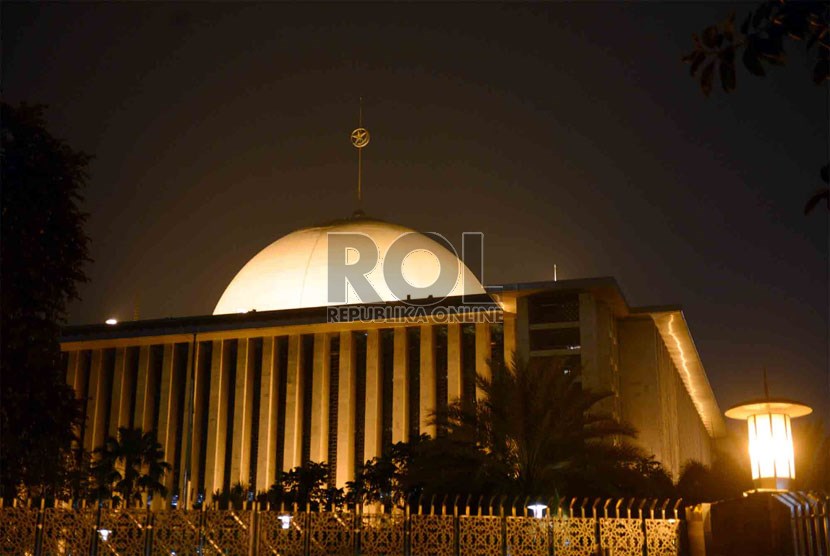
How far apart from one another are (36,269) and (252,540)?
19.6 feet

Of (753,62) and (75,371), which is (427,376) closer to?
(75,371)

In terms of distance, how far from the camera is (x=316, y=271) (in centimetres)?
4562

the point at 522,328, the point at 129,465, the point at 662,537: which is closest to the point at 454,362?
the point at 522,328

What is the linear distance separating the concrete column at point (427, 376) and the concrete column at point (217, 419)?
8607 mm

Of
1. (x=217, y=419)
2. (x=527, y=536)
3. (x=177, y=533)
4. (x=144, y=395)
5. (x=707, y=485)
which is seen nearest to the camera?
(x=527, y=536)

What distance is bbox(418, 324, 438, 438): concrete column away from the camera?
3700 cm

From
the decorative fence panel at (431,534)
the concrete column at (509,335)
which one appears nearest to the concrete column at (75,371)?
the concrete column at (509,335)

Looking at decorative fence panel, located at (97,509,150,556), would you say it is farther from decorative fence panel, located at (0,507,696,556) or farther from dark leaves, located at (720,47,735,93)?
dark leaves, located at (720,47,735,93)

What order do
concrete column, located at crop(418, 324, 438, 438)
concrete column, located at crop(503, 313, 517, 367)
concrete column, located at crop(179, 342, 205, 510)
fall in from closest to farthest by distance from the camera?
1. concrete column, located at crop(503, 313, 517, 367)
2. concrete column, located at crop(418, 324, 438, 438)
3. concrete column, located at crop(179, 342, 205, 510)

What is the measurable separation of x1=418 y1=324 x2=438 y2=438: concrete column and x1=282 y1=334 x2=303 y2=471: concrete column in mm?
5056

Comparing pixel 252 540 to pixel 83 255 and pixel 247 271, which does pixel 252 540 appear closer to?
pixel 83 255

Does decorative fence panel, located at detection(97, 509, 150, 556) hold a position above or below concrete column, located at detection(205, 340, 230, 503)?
below

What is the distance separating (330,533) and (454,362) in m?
23.2

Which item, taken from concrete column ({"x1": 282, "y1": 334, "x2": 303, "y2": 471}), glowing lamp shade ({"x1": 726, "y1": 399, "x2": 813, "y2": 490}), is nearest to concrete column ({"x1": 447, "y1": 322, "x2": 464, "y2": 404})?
concrete column ({"x1": 282, "y1": 334, "x2": 303, "y2": 471})
